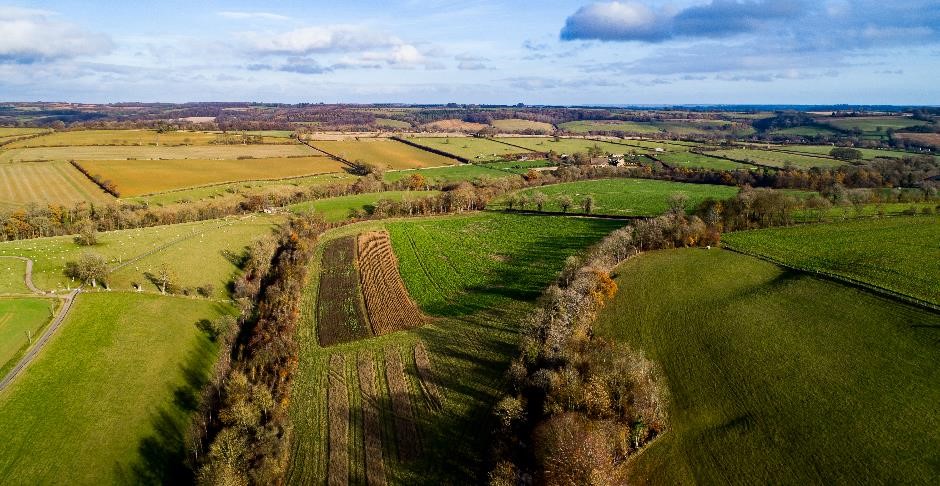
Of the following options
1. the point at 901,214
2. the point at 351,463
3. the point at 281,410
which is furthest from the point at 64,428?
the point at 901,214

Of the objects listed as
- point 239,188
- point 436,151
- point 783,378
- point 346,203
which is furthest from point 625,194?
point 239,188

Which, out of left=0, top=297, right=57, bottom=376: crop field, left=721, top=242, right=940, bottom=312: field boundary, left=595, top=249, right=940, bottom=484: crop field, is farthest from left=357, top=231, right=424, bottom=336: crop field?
left=721, top=242, right=940, bottom=312: field boundary

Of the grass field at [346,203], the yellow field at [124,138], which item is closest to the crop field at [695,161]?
the grass field at [346,203]

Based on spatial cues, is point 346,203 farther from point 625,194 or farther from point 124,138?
point 124,138

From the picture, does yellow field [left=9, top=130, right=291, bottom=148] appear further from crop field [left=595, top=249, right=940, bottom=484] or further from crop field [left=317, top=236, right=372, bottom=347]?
crop field [left=595, top=249, right=940, bottom=484]

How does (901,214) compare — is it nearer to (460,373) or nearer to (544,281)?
(544,281)

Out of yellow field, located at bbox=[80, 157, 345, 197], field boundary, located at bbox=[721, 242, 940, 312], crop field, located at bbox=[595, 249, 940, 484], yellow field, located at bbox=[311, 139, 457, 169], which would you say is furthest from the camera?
yellow field, located at bbox=[311, 139, 457, 169]

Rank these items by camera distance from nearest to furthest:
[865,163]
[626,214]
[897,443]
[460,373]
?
[897,443], [460,373], [626,214], [865,163]
